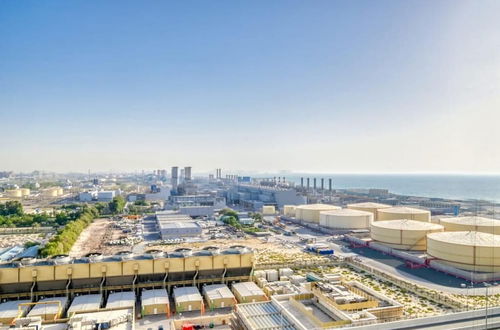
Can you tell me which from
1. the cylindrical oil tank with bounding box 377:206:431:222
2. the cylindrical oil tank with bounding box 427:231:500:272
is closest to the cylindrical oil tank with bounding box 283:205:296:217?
the cylindrical oil tank with bounding box 377:206:431:222

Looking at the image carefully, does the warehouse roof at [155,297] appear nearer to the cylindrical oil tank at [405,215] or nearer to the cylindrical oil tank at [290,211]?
the cylindrical oil tank at [405,215]

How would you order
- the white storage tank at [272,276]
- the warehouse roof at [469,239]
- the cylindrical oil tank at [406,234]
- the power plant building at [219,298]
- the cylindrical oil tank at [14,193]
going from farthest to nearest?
1. the cylindrical oil tank at [14,193]
2. the cylindrical oil tank at [406,234]
3. the warehouse roof at [469,239]
4. the white storage tank at [272,276]
5. the power plant building at [219,298]

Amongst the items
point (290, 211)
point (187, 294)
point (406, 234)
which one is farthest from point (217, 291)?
point (290, 211)

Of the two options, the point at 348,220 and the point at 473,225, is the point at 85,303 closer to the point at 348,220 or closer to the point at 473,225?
the point at 348,220

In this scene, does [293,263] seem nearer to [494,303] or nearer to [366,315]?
[494,303]

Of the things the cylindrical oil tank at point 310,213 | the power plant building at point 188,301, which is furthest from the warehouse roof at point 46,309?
the cylindrical oil tank at point 310,213

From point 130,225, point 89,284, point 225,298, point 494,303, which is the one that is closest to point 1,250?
point 130,225
